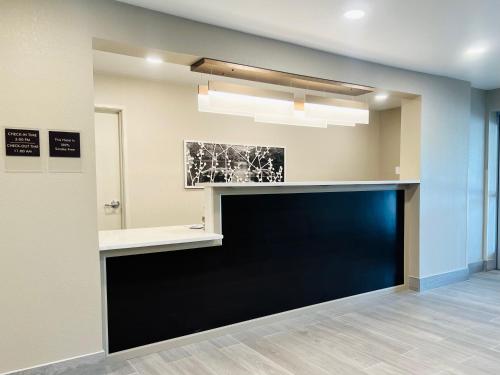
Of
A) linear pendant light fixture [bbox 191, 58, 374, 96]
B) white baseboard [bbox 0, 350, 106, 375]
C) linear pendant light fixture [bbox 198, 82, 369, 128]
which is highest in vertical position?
linear pendant light fixture [bbox 191, 58, 374, 96]

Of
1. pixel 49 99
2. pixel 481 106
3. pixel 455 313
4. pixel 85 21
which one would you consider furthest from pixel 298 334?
pixel 481 106

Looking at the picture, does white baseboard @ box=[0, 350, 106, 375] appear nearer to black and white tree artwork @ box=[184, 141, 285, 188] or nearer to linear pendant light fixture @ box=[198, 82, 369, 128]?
linear pendant light fixture @ box=[198, 82, 369, 128]

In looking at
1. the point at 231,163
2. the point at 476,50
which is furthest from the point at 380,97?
the point at 231,163

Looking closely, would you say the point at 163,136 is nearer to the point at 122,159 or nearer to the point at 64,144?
the point at 122,159

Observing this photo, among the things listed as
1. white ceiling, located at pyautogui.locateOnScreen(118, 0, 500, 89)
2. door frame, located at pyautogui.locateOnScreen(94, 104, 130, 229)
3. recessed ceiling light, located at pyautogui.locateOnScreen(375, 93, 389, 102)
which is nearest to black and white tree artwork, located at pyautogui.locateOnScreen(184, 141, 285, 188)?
door frame, located at pyautogui.locateOnScreen(94, 104, 130, 229)

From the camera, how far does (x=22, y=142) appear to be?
2383mm

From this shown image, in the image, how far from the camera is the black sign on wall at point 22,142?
92.4 inches

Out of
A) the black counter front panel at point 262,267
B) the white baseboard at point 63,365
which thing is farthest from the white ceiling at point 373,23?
the white baseboard at point 63,365

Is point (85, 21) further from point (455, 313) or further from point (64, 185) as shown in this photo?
point (455, 313)

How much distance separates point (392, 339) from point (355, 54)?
2.75 metres

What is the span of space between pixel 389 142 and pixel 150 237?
5.48 m

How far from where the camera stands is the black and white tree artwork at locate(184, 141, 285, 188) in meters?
5.05

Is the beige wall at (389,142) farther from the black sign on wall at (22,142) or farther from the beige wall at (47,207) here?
the black sign on wall at (22,142)

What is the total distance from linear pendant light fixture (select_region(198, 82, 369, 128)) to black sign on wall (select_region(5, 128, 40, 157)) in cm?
134
